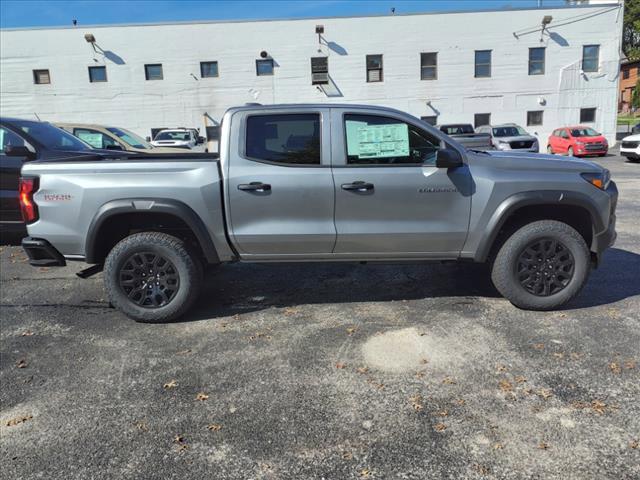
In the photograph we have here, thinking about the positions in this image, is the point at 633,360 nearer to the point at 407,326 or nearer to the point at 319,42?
the point at 407,326

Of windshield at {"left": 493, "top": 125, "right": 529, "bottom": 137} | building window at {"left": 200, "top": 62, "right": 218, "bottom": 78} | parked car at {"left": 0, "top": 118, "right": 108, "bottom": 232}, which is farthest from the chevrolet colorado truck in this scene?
building window at {"left": 200, "top": 62, "right": 218, "bottom": 78}

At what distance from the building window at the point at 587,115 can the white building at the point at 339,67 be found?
6 cm

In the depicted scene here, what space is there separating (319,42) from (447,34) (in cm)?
720

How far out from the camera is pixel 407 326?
13.7 feet

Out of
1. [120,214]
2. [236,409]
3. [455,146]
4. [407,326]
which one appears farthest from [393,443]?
[120,214]

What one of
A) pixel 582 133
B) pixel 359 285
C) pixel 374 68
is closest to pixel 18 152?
pixel 359 285

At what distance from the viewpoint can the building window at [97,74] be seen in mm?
28438

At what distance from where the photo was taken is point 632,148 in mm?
18266

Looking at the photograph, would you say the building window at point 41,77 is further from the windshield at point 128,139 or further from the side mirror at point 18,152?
the side mirror at point 18,152

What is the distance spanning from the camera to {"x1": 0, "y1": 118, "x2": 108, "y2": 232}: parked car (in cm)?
639

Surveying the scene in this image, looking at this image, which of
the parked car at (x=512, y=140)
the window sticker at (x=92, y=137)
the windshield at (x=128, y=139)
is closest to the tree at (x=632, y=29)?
the parked car at (x=512, y=140)

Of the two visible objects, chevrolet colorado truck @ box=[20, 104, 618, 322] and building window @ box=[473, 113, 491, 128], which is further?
building window @ box=[473, 113, 491, 128]

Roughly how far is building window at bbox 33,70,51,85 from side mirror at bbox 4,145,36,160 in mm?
26236

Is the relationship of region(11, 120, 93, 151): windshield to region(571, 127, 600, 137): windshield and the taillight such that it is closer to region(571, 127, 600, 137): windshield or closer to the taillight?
the taillight
